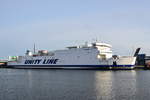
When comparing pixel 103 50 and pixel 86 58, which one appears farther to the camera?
pixel 103 50

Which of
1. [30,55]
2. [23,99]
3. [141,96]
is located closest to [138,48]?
[30,55]

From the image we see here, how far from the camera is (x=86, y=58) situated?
4953 cm

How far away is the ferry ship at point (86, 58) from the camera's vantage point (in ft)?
158

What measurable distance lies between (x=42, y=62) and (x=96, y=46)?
53.0 ft

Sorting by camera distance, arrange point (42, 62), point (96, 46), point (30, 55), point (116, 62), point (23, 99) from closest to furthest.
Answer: point (23, 99) → point (116, 62) → point (96, 46) → point (42, 62) → point (30, 55)

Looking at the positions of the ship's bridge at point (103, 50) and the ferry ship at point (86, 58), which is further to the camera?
the ship's bridge at point (103, 50)

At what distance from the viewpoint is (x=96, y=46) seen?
170 feet

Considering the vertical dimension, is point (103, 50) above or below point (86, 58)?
above

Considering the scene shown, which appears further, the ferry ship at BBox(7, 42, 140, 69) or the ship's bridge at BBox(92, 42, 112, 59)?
the ship's bridge at BBox(92, 42, 112, 59)

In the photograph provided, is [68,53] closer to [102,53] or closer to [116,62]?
[102,53]

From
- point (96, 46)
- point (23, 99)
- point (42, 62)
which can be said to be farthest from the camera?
point (42, 62)

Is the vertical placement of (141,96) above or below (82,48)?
below

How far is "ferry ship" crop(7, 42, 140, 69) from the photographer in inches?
1892

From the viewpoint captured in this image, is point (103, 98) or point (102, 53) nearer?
point (103, 98)
